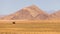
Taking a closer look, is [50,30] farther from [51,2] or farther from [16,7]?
[16,7]

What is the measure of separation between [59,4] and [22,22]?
0.40m

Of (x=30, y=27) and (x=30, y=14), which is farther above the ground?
(x=30, y=14)

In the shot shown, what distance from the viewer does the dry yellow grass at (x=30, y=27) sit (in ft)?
4.85

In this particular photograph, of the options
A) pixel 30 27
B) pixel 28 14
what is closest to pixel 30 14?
pixel 28 14

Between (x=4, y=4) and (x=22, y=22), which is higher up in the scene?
(x=4, y=4)

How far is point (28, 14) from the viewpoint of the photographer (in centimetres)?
157

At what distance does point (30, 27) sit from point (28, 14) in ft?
0.45

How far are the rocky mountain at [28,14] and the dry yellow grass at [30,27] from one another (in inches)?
1.6

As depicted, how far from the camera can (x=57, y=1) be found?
1518 millimetres

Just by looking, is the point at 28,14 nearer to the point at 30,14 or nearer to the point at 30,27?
the point at 30,14

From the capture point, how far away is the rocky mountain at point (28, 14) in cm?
154

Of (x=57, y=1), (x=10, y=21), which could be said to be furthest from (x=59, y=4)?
(x=10, y=21)

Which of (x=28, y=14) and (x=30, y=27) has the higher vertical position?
(x=28, y=14)

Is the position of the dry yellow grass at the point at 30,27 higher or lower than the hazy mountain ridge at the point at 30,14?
lower
